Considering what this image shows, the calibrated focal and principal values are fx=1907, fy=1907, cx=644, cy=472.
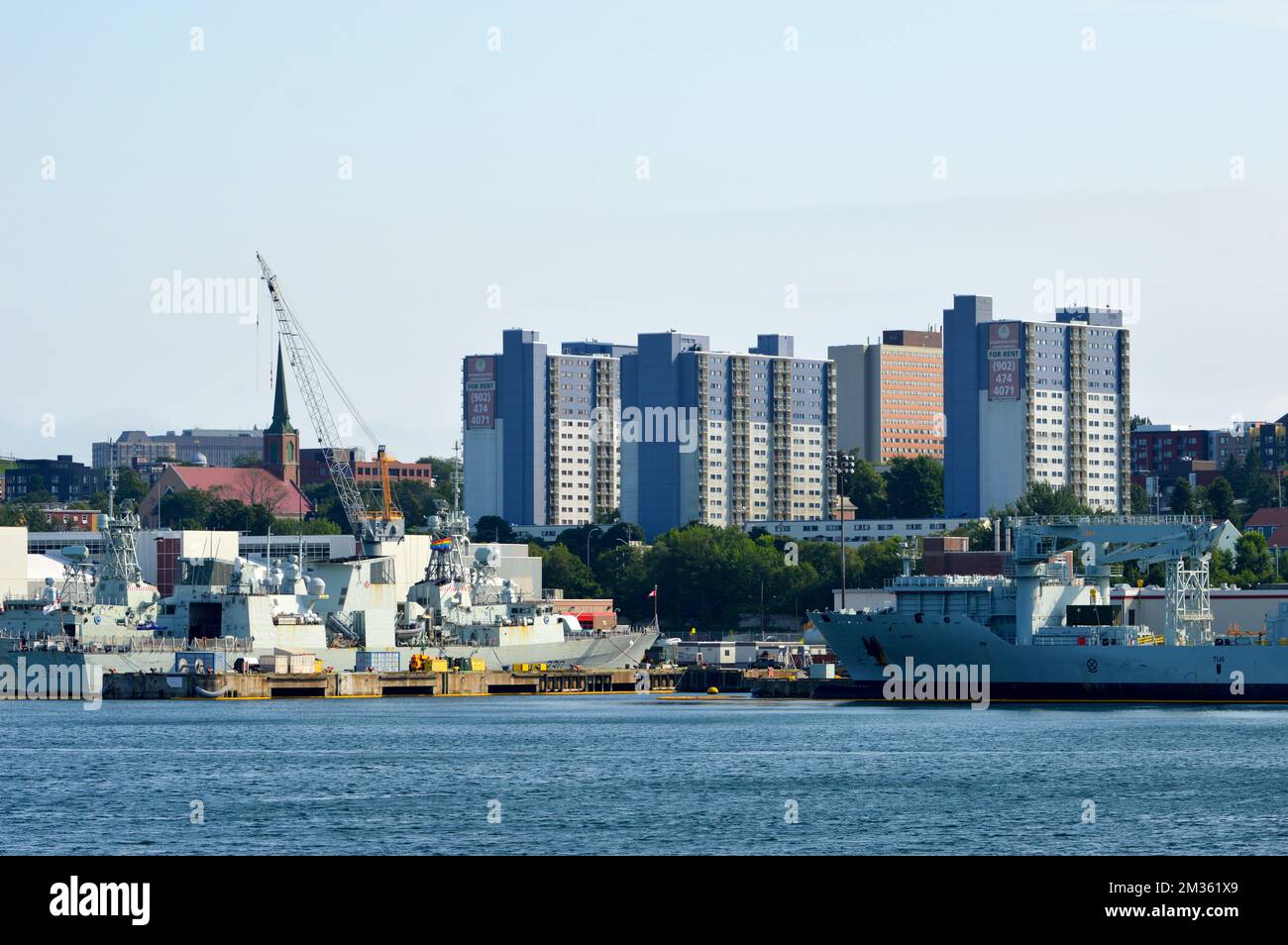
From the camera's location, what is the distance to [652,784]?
5428 cm

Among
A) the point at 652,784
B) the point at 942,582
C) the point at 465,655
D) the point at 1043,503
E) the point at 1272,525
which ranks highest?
the point at 1043,503

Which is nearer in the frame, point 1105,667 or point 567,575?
point 1105,667

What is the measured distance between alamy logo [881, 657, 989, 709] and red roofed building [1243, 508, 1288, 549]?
91.2m

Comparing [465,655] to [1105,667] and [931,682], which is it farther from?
[1105,667]

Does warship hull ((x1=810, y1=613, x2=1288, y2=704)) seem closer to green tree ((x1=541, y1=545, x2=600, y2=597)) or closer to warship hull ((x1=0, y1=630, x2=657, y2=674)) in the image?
warship hull ((x1=0, y1=630, x2=657, y2=674))

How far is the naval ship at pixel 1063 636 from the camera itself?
91.4 metres

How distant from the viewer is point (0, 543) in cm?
14975

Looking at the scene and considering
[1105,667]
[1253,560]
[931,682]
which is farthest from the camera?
[1253,560]
